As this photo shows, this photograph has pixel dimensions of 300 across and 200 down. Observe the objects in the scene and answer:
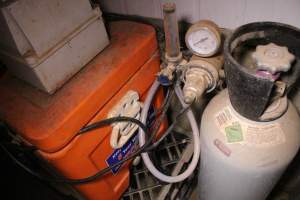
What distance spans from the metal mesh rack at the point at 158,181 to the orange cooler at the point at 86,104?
0.21 m

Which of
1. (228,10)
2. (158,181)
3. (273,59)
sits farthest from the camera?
(158,181)

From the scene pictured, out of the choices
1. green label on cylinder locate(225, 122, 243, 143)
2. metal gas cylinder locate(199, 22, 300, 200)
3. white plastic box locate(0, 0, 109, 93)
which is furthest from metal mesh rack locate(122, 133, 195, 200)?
white plastic box locate(0, 0, 109, 93)

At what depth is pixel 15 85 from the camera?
28.3 inches

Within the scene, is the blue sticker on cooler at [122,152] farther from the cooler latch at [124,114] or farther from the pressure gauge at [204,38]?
the pressure gauge at [204,38]

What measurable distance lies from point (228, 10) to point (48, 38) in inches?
22.8

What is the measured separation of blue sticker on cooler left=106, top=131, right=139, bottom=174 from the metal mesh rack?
0.17 metres

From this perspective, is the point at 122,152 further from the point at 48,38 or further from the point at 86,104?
the point at 48,38

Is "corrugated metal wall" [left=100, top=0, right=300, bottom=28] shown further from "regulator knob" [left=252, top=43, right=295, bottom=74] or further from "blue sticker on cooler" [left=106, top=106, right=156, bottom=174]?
"blue sticker on cooler" [left=106, top=106, right=156, bottom=174]

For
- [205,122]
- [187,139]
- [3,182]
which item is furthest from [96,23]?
[3,182]

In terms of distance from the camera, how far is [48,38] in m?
0.59

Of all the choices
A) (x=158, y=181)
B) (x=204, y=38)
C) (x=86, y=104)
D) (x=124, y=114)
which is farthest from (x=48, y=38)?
(x=158, y=181)

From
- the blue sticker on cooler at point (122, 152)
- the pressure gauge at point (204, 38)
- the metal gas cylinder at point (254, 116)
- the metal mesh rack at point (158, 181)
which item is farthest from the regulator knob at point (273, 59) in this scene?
the metal mesh rack at point (158, 181)

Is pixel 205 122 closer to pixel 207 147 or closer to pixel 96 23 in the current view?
pixel 207 147

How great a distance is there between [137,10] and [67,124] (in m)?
0.63
